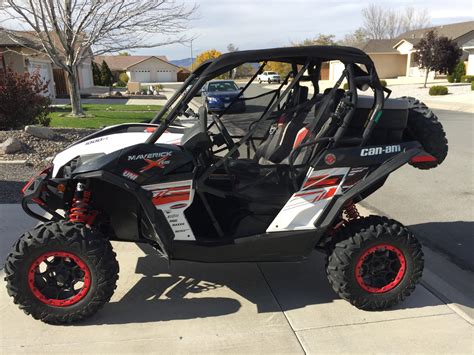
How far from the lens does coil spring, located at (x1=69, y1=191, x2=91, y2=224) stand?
3.23 meters

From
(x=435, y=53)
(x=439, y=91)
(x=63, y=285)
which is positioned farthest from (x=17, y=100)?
(x=435, y=53)

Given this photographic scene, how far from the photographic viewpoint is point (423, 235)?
484 cm

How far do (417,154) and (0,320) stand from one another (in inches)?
126

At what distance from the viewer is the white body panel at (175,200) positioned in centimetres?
302

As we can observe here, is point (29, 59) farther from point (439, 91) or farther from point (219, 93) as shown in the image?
point (439, 91)

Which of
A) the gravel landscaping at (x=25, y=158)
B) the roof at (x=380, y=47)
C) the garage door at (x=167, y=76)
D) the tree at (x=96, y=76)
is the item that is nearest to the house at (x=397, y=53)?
the roof at (x=380, y=47)

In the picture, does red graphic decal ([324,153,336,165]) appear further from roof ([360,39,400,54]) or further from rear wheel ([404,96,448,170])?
roof ([360,39,400,54])

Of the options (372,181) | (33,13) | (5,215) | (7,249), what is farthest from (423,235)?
(33,13)

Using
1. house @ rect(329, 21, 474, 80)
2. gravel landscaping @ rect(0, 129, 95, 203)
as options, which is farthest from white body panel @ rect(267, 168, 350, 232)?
house @ rect(329, 21, 474, 80)

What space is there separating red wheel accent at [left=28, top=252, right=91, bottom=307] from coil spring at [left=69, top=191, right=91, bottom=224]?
0.29m

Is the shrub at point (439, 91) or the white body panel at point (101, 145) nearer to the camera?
the white body panel at point (101, 145)

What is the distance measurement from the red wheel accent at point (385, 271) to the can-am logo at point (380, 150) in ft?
2.20

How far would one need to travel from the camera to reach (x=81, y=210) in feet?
10.7

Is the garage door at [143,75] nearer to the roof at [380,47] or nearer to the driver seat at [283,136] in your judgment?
the roof at [380,47]
